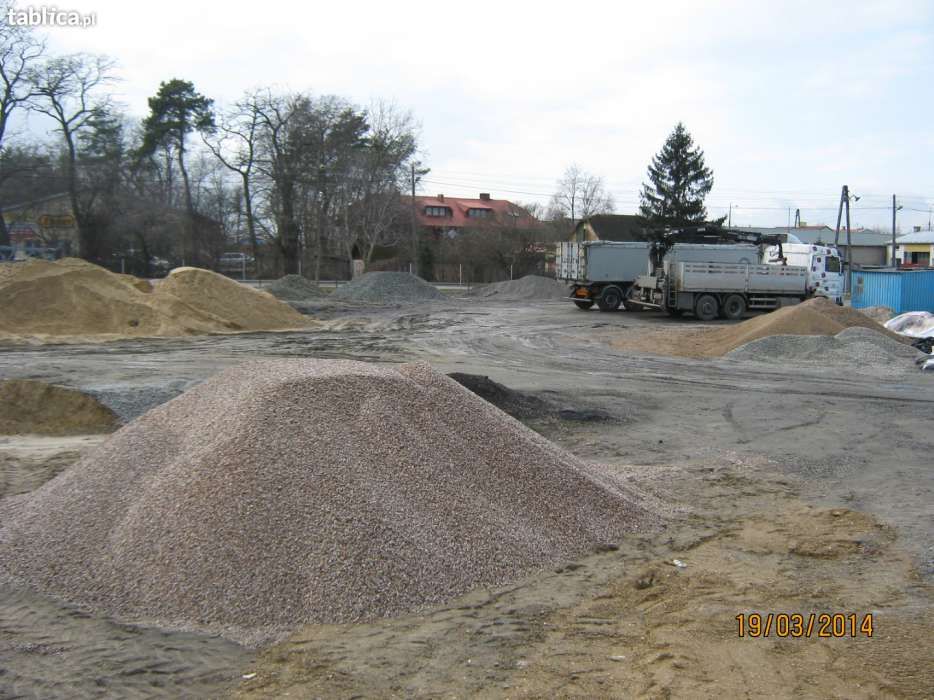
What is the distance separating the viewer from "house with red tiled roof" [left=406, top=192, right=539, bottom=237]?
55.5 meters

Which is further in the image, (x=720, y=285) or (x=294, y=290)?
(x=294, y=290)

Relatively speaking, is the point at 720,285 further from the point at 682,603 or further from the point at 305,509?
the point at 305,509

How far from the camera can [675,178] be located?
52.2 meters

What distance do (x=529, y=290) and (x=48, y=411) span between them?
110ft

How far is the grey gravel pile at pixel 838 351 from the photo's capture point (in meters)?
17.4

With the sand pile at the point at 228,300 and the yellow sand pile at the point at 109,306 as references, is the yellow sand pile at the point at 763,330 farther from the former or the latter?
the yellow sand pile at the point at 109,306

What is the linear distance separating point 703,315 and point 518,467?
22.7m

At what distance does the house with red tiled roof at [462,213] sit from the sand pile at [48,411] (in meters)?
44.9

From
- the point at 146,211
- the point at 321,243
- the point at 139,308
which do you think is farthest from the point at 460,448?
the point at 321,243

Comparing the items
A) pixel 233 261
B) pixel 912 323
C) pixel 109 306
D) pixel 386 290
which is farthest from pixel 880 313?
pixel 233 261

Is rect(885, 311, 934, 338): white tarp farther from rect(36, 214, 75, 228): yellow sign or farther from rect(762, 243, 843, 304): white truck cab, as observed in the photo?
rect(36, 214, 75, 228): yellow sign

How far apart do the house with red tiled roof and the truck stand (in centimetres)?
2241
